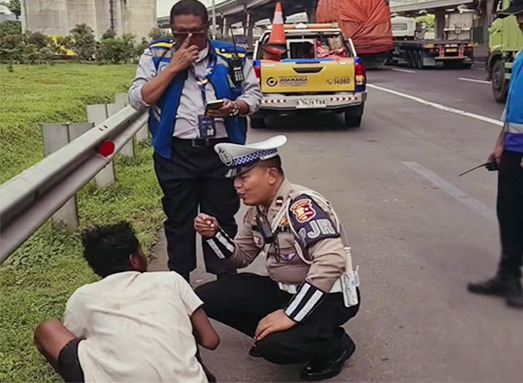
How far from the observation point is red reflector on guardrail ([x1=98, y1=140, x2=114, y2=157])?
19.1ft

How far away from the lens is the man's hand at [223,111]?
13.5 feet

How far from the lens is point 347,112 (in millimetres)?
12828

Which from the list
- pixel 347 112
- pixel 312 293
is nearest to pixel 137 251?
pixel 312 293

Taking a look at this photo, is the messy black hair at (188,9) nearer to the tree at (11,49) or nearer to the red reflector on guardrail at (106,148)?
the red reflector on guardrail at (106,148)

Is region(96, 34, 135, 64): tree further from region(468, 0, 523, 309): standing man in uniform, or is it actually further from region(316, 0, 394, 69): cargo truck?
region(468, 0, 523, 309): standing man in uniform

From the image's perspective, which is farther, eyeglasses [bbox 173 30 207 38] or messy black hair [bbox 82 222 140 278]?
eyeglasses [bbox 173 30 207 38]

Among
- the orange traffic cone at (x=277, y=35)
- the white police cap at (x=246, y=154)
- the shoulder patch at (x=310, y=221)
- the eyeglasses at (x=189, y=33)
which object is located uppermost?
the eyeglasses at (x=189, y=33)

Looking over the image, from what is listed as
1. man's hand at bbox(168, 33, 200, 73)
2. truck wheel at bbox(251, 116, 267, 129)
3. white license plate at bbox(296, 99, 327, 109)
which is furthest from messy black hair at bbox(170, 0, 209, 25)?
truck wheel at bbox(251, 116, 267, 129)

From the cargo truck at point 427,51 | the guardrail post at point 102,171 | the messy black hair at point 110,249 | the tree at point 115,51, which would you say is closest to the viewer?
the messy black hair at point 110,249

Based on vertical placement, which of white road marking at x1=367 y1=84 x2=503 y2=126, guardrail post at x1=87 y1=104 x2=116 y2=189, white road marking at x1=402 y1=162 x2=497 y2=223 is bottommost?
white road marking at x1=367 y1=84 x2=503 y2=126

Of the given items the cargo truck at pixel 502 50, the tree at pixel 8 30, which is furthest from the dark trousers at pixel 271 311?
the tree at pixel 8 30

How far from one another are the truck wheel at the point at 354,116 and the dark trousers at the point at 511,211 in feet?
26.4

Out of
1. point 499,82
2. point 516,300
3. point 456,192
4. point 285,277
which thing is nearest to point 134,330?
point 285,277

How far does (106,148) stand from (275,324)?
3034 mm
